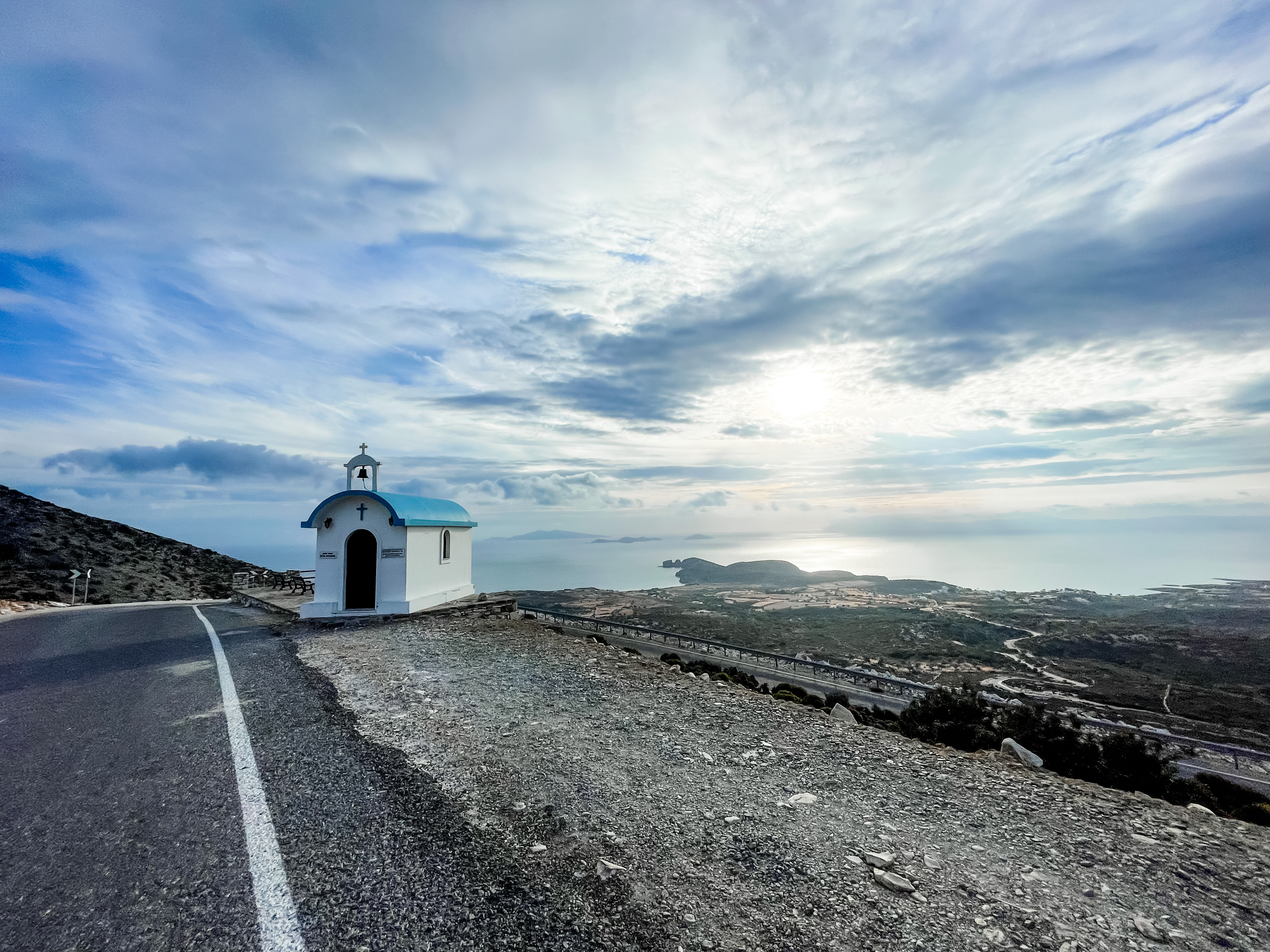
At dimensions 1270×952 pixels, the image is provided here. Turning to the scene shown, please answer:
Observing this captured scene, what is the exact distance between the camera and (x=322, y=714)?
21.5 ft

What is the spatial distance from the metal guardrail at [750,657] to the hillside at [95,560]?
19239mm

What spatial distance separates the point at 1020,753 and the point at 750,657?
843 inches

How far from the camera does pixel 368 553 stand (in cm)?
1532

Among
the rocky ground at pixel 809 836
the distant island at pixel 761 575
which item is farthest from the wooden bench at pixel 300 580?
the distant island at pixel 761 575

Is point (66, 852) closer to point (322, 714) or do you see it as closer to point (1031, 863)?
Answer: point (322, 714)

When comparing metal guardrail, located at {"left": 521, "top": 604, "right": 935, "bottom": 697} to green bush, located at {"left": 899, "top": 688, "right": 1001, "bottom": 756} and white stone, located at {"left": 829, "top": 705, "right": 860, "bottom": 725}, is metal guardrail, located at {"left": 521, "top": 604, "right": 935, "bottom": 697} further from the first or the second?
white stone, located at {"left": 829, "top": 705, "right": 860, "bottom": 725}

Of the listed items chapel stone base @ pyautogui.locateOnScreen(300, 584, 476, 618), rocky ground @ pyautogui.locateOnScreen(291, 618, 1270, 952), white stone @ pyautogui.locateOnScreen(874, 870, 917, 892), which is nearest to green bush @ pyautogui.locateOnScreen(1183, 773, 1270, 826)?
rocky ground @ pyautogui.locateOnScreen(291, 618, 1270, 952)

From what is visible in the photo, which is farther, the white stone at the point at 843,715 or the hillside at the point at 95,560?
the hillside at the point at 95,560

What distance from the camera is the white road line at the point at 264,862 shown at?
9.15 feet

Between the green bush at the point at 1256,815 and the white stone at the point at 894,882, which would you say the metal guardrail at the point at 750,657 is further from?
the white stone at the point at 894,882

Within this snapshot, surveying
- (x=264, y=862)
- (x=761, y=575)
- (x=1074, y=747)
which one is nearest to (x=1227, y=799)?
(x=1074, y=747)

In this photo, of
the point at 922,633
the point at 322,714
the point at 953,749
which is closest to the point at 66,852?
the point at 322,714

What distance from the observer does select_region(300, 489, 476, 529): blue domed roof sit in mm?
14711

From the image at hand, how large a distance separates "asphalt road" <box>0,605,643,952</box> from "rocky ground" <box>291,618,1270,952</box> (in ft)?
1.06
